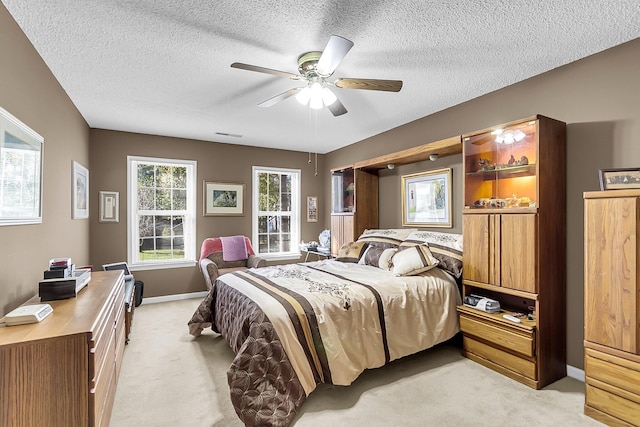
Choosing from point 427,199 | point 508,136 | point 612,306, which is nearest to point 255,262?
point 427,199

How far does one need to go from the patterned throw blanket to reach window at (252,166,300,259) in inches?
94.4

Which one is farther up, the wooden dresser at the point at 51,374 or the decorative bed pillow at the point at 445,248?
the decorative bed pillow at the point at 445,248

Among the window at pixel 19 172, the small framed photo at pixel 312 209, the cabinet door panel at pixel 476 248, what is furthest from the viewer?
the small framed photo at pixel 312 209

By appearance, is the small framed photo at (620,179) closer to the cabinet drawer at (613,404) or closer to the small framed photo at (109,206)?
A: the cabinet drawer at (613,404)

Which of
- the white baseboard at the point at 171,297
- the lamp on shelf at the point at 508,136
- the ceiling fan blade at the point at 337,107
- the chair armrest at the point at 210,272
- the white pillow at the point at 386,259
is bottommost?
the white baseboard at the point at 171,297

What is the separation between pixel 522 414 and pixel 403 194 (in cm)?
287

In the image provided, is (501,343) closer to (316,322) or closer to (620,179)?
(620,179)

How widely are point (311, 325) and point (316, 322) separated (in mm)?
46

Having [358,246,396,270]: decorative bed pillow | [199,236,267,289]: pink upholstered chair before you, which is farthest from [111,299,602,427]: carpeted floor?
[199,236,267,289]: pink upholstered chair

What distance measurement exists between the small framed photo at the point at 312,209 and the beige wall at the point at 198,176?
0.09 meters

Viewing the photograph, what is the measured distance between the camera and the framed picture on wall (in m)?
3.85

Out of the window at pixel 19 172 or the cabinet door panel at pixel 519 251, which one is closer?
the window at pixel 19 172

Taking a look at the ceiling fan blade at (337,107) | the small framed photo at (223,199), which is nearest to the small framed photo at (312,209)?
the small framed photo at (223,199)

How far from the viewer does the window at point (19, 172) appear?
1.83 m
